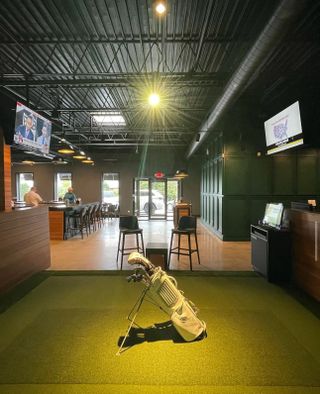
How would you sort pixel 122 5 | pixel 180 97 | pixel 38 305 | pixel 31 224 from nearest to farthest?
pixel 38 305 < pixel 122 5 < pixel 31 224 < pixel 180 97

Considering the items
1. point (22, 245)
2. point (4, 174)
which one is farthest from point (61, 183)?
point (22, 245)

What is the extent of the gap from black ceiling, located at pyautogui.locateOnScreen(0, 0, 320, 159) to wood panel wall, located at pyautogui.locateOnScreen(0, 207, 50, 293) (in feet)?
8.49

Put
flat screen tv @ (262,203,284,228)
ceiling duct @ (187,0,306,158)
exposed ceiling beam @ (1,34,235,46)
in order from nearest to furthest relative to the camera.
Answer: ceiling duct @ (187,0,306,158) → flat screen tv @ (262,203,284,228) → exposed ceiling beam @ (1,34,235,46)

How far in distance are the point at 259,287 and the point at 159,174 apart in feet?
35.7

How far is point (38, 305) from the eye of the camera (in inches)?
129

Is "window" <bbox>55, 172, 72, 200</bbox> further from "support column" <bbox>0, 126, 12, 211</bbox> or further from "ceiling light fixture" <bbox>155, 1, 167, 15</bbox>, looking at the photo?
"ceiling light fixture" <bbox>155, 1, 167, 15</bbox>

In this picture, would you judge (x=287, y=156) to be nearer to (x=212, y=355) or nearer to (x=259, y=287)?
(x=259, y=287)

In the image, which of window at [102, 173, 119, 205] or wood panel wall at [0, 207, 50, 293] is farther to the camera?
window at [102, 173, 119, 205]

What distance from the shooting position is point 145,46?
4566 millimetres

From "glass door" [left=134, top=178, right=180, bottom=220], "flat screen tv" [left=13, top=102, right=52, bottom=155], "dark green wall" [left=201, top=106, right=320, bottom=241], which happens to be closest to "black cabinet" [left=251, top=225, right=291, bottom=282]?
"dark green wall" [left=201, top=106, right=320, bottom=241]

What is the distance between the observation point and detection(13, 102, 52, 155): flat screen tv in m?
4.43

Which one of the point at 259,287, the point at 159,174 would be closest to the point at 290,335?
the point at 259,287

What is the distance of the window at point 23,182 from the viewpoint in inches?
601

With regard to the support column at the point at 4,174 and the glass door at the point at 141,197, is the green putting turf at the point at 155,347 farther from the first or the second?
the glass door at the point at 141,197
